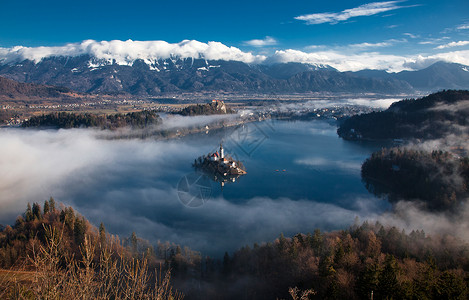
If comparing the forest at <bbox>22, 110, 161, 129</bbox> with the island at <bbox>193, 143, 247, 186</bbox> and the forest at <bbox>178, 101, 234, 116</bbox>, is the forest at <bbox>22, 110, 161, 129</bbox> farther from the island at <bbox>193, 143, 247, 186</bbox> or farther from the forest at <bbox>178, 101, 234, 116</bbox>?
the island at <bbox>193, 143, 247, 186</bbox>

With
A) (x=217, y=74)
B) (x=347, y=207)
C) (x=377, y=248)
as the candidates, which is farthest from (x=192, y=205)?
(x=217, y=74)

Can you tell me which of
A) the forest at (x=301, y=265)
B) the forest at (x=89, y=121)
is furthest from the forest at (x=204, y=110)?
the forest at (x=301, y=265)

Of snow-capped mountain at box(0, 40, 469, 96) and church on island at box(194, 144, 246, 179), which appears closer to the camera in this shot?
church on island at box(194, 144, 246, 179)

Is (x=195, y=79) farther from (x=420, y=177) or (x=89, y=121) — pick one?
(x=420, y=177)

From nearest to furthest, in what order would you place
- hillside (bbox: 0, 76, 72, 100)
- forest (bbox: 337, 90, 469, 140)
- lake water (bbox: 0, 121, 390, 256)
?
1. lake water (bbox: 0, 121, 390, 256)
2. forest (bbox: 337, 90, 469, 140)
3. hillside (bbox: 0, 76, 72, 100)

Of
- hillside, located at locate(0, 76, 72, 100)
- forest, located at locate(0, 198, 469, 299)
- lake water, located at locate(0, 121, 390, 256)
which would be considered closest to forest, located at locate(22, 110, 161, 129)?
lake water, located at locate(0, 121, 390, 256)

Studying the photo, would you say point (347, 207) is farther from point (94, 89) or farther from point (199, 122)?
point (94, 89)
